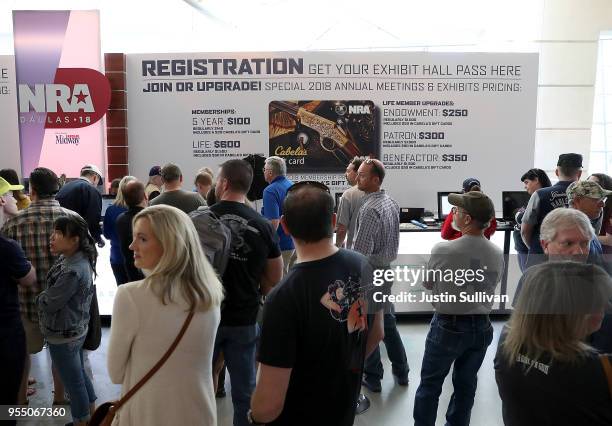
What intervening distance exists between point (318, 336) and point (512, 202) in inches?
170

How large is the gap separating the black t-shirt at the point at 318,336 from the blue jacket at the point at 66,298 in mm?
1455

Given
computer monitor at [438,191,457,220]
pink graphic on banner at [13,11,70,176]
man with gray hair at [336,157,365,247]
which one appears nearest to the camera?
man with gray hair at [336,157,365,247]

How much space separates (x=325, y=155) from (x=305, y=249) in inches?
185

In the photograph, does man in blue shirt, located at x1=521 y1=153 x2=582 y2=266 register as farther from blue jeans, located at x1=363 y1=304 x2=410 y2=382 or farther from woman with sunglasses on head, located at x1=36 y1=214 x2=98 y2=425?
woman with sunglasses on head, located at x1=36 y1=214 x2=98 y2=425

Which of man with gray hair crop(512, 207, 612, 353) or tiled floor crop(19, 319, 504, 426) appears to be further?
tiled floor crop(19, 319, 504, 426)

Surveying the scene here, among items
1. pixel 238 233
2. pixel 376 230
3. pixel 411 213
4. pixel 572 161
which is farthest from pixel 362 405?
pixel 411 213

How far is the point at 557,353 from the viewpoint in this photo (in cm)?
122

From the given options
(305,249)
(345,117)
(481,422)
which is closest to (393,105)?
(345,117)

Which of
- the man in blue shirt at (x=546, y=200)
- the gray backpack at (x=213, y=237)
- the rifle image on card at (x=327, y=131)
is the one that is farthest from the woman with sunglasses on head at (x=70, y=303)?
the rifle image on card at (x=327, y=131)

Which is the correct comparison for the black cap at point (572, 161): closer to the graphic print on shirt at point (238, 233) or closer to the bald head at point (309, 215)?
the graphic print on shirt at point (238, 233)

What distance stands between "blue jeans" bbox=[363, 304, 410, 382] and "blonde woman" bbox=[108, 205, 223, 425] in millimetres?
1784

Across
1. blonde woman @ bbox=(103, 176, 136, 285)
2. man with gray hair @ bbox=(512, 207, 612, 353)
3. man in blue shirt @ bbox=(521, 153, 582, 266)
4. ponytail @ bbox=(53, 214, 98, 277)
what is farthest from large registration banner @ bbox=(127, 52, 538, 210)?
man with gray hair @ bbox=(512, 207, 612, 353)

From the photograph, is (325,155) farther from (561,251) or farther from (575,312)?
(575,312)

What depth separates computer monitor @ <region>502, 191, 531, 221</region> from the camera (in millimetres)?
5180
